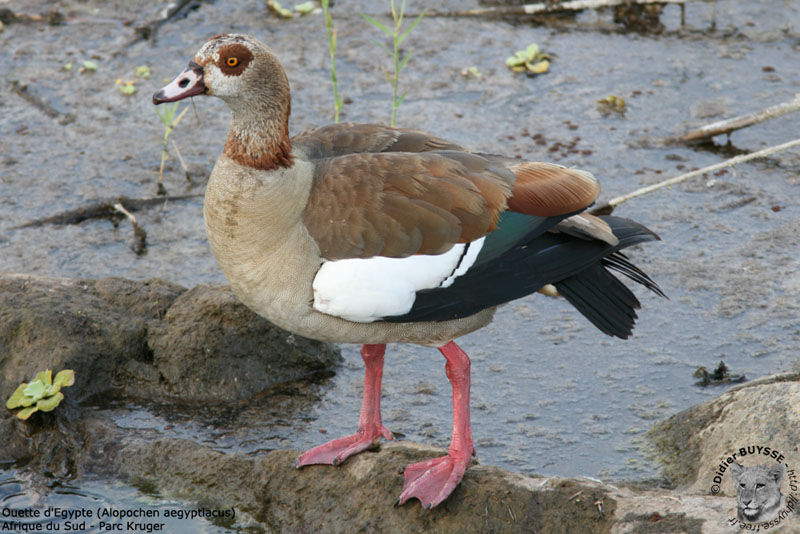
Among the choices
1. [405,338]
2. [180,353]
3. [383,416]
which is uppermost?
[405,338]

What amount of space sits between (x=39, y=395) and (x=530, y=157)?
3.57 meters

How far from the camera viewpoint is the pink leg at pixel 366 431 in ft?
13.8

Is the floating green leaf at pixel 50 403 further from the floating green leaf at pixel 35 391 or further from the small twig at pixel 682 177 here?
the small twig at pixel 682 177

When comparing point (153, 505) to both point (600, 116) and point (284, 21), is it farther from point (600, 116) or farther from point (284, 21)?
point (284, 21)

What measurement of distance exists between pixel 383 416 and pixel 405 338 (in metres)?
0.80

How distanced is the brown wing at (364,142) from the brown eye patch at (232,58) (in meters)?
0.46

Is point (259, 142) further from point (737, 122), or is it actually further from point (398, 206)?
point (737, 122)

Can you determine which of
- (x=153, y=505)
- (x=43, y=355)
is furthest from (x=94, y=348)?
(x=153, y=505)

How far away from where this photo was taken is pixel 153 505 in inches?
167

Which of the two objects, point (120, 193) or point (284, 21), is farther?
point (284, 21)

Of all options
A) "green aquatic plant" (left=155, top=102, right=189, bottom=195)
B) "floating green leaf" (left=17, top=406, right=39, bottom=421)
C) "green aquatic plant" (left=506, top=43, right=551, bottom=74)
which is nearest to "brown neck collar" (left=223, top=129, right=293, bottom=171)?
"floating green leaf" (left=17, top=406, right=39, bottom=421)

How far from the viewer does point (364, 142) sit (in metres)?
4.36

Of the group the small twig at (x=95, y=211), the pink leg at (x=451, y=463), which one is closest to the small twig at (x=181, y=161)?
the small twig at (x=95, y=211)

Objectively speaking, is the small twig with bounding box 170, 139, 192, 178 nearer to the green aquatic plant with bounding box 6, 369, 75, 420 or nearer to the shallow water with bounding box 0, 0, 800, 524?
the shallow water with bounding box 0, 0, 800, 524
